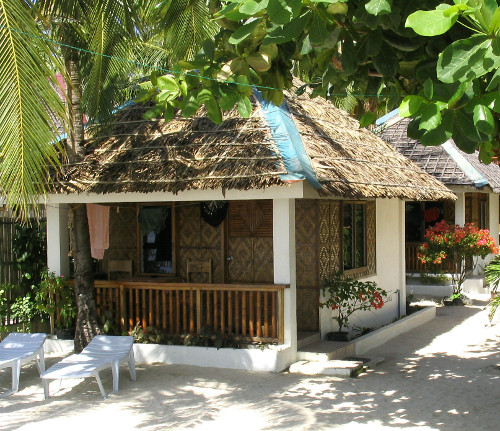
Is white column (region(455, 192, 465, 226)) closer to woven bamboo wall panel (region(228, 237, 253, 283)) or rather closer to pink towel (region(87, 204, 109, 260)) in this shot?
woven bamboo wall panel (region(228, 237, 253, 283))

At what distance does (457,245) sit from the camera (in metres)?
15.6

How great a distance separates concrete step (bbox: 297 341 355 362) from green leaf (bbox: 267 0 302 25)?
20.8 feet

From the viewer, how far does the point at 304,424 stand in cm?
703

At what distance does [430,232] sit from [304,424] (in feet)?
32.8

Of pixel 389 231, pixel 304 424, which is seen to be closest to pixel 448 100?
pixel 304 424

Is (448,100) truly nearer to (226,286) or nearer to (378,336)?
(226,286)

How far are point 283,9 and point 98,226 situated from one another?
7446mm

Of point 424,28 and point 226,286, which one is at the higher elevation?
point 424,28

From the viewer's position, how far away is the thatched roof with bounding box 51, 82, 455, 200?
29.1ft

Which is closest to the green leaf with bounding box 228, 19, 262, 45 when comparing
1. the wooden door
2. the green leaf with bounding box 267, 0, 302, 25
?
the green leaf with bounding box 267, 0, 302, 25

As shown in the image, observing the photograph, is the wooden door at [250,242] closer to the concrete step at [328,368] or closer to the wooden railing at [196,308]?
the wooden railing at [196,308]

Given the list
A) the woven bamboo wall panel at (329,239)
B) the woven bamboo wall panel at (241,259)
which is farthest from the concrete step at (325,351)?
the woven bamboo wall panel at (241,259)

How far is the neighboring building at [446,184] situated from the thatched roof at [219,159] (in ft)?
19.8

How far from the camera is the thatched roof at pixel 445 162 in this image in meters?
16.9
